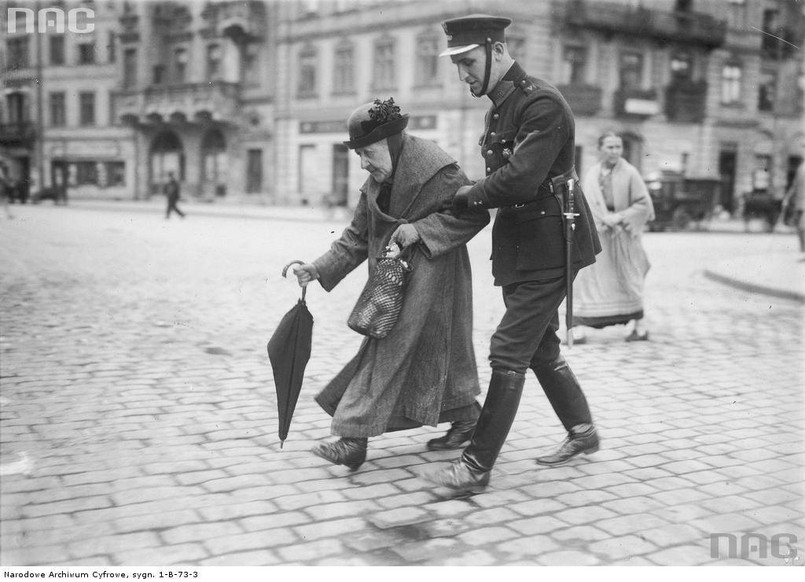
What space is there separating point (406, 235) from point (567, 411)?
3.71 ft

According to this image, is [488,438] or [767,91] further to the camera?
[767,91]

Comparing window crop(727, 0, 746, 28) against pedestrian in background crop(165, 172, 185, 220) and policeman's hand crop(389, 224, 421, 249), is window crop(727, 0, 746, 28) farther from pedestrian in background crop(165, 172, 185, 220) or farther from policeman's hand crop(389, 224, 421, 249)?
policeman's hand crop(389, 224, 421, 249)

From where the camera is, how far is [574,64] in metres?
32.3

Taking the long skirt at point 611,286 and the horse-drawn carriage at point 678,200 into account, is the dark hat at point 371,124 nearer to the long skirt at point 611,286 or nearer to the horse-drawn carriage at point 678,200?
the long skirt at point 611,286

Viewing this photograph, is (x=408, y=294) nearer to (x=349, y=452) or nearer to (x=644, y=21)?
(x=349, y=452)

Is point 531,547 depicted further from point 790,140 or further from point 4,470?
point 790,140

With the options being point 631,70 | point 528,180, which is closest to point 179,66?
point 631,70

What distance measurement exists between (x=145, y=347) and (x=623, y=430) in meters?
3.61

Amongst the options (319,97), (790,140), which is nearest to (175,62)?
(319,97)

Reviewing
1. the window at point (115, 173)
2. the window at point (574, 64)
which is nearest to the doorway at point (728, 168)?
the window at point (574, 64)

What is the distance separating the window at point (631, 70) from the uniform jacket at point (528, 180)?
31.3 metres

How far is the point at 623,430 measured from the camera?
461 cm

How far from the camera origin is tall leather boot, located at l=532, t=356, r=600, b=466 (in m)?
3.96

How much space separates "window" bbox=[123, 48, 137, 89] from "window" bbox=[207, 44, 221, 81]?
5.01m
